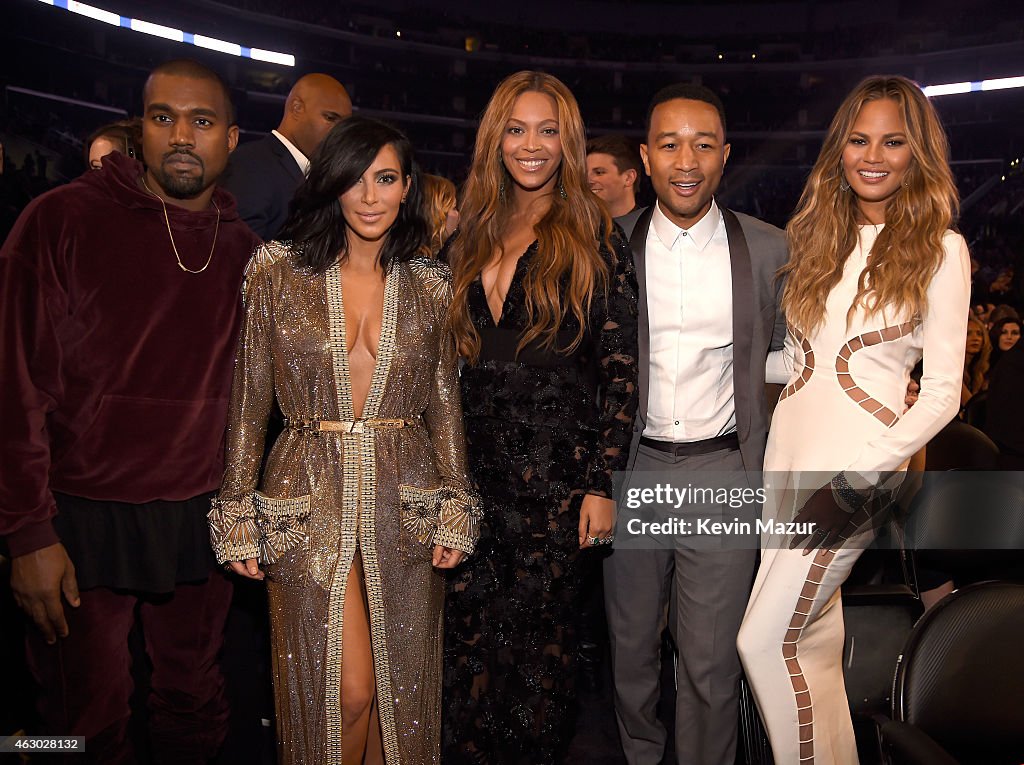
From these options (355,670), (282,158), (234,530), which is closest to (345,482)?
A: (234,530)

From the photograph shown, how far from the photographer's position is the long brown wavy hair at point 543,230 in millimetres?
2273

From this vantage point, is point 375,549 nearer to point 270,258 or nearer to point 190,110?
point 270,258

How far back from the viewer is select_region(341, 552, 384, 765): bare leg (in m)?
2.13

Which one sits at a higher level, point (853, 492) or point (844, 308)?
point (844, 308)

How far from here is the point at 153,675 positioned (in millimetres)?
2385

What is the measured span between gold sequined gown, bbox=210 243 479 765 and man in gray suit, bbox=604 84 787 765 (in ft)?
2.23

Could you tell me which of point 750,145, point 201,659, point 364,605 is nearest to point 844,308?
point 364,605

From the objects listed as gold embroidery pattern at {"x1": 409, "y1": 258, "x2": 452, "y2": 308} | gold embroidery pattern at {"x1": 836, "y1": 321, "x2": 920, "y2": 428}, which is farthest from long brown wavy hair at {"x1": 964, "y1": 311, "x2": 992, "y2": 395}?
gold embroidery pattern at {"x1": 409, "y1": 258, "x2": 452, "y2": 308}

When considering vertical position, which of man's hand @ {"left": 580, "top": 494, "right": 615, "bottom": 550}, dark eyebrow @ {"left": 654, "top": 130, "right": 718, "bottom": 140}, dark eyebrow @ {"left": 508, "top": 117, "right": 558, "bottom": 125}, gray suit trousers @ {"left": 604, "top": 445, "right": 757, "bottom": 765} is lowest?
gray suit trousers @ {"left": 604, "top": 445, "right": 757, "bottom": 765}

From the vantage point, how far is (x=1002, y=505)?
3309mm

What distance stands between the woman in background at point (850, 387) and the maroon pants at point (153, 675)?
1444 millimetres

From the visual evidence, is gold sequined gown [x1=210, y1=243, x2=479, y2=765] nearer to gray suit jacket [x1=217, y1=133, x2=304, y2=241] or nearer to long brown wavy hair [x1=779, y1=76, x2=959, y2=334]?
long brown wavy hair [x1=779, y1=76, x2=959, y2=334]

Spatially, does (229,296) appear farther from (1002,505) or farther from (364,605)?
(1002,505)

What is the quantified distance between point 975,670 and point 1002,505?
1.74 metres
